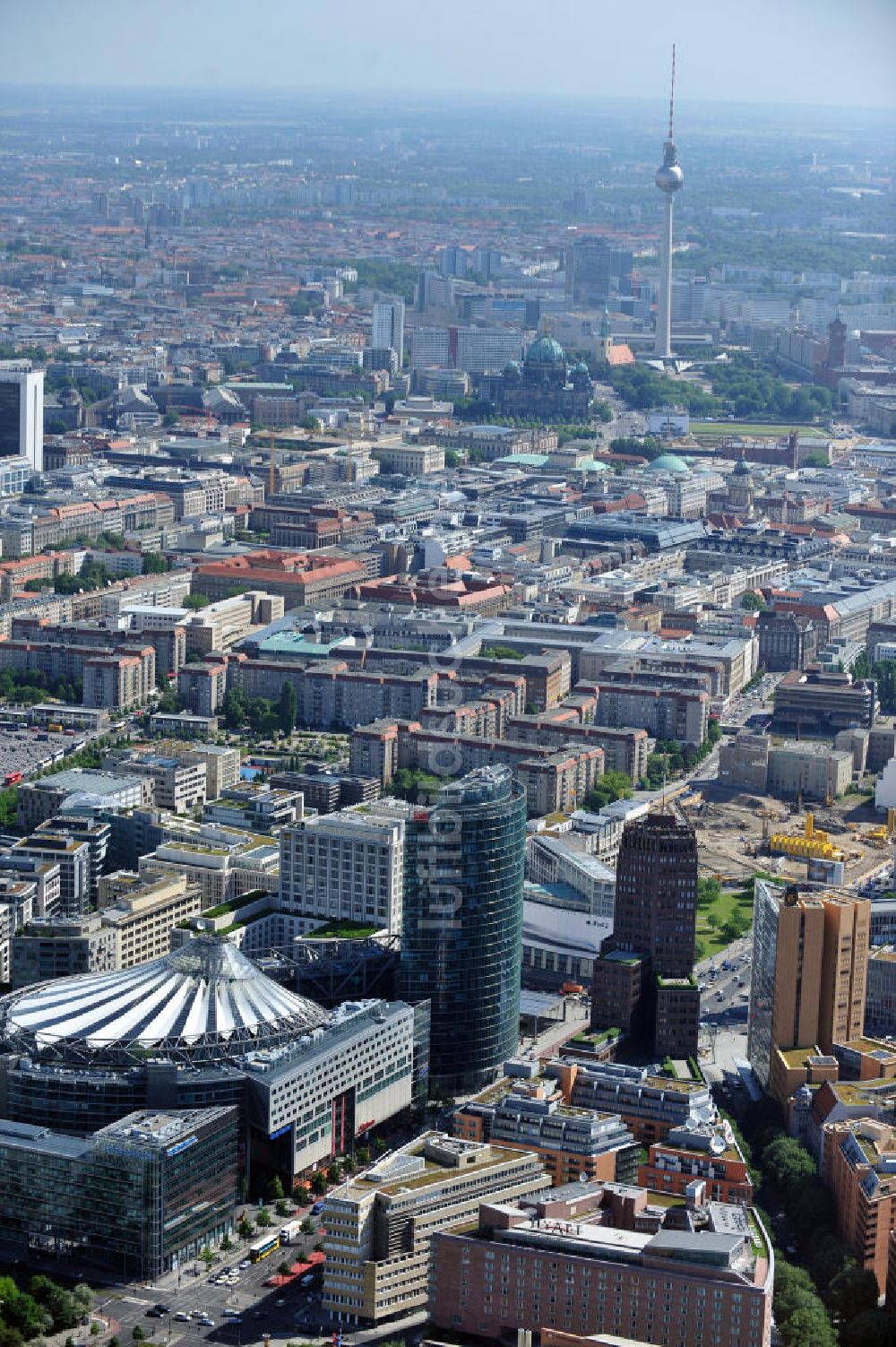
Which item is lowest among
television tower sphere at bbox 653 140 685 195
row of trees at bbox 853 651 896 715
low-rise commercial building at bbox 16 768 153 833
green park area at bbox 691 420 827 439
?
row of trees at bbox 853 651 896 715

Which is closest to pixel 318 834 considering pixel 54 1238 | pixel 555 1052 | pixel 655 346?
pixel 555 1052

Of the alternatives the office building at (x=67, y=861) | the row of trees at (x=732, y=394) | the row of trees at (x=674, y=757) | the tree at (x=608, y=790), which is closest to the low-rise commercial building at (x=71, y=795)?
the office building at (x=67, y=861)

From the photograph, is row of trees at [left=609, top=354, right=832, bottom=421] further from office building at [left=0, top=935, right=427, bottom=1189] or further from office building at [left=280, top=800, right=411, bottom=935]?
office building at [left=0, top=935, right=427, bottom=1189]

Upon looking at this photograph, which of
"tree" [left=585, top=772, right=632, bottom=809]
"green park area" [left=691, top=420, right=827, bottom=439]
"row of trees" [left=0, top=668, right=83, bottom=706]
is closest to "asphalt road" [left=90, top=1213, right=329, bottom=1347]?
"tree" [left=585, top=772, right=632, bottom=809]

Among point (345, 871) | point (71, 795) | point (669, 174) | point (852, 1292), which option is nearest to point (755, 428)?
point (669, 174)

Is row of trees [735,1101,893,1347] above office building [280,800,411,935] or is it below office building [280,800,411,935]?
below

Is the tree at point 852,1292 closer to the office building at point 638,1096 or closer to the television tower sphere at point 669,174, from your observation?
the office building at point 638,1096

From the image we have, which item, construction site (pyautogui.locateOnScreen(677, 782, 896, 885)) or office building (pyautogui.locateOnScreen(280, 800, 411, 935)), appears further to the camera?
construction site (pyautogui.locateOnScreen(677, 782, 896, 885))

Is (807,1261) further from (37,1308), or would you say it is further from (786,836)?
(786,836)
